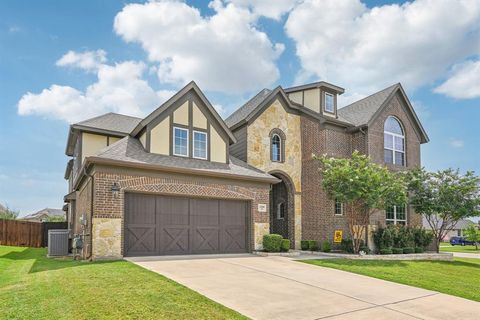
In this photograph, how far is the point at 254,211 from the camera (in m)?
16.8

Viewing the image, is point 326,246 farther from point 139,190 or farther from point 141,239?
point 139,190

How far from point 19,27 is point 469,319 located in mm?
15177

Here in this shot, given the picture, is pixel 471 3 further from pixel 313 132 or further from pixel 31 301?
pixel 31 301

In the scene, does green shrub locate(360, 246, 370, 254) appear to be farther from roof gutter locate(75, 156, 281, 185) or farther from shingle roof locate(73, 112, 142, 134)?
shingle roof locate(73, 112, 142, 134)

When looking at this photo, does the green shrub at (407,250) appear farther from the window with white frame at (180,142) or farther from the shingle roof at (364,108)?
the window with white frame at (180,142)

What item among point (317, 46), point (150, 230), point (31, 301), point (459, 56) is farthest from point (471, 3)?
point (31, 301)

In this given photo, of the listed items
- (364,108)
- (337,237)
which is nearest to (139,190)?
(337,237)

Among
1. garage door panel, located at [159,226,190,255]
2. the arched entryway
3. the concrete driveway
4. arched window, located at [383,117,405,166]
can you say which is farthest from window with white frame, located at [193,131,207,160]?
arched window, located at [383,117,405,166]

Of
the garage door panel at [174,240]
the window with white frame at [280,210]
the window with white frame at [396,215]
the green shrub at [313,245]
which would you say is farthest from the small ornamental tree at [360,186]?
the garage door panel at [174,240]

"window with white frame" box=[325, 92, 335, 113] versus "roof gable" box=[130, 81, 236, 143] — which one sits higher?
"window with white frame" box=[325, 92, 335, 113]

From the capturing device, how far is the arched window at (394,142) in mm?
22062

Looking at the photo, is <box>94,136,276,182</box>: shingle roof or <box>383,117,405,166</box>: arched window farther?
<box>383,117,405,166</box>: arched window

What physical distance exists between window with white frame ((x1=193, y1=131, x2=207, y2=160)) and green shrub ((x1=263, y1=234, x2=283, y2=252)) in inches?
172

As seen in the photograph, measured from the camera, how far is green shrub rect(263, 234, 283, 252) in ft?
53.9
